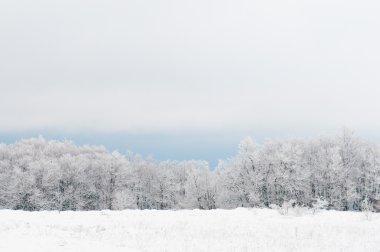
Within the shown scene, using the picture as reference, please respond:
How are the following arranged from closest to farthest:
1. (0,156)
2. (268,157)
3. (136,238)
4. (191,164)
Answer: (136,238) < (268,157) < (0,156) < (191,164)

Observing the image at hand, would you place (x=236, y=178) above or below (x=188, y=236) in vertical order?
below

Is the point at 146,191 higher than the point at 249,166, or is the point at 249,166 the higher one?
the point at 249,166

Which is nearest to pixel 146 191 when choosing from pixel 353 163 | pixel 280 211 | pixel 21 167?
pixel 21 167

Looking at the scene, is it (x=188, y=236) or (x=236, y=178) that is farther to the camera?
(x=236, y=178)

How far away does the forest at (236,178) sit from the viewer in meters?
75.9

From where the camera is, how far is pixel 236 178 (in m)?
77.9

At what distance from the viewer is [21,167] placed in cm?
8888

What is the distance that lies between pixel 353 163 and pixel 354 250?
6155 cm

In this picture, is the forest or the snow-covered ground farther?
the forest

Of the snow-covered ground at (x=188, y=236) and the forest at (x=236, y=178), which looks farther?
the forest at (x=236, y=178)

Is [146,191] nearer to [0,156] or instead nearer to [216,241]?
[0,156]

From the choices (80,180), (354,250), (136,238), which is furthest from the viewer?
(80,180)

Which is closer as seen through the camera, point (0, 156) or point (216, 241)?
point (216, 241)

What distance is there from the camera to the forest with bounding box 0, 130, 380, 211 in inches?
2990
